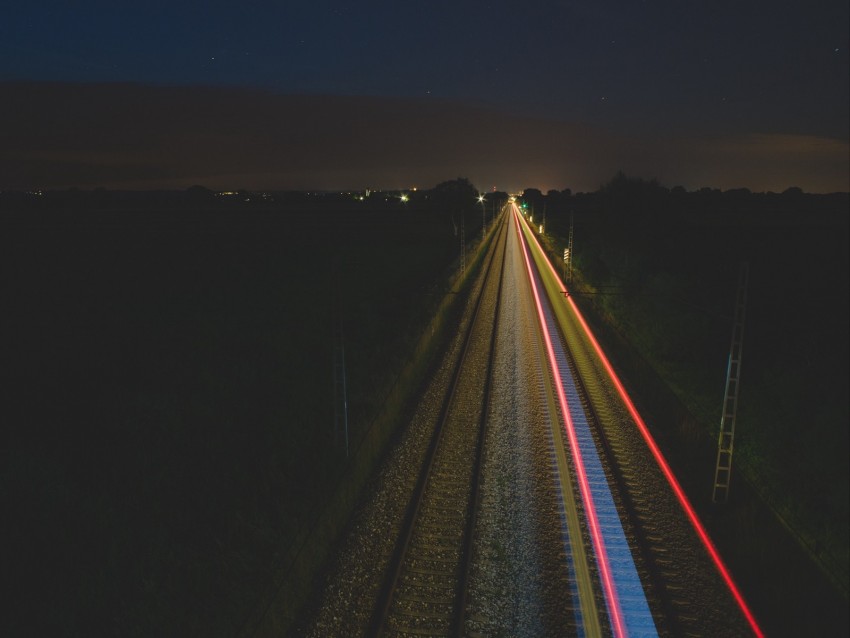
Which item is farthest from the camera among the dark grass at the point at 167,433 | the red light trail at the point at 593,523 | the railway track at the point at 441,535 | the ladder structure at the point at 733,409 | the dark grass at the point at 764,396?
the ladder structure at the point at 733,409

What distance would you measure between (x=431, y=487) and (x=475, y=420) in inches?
145

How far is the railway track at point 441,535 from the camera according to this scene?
7.62m

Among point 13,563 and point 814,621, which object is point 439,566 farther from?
point 13,563

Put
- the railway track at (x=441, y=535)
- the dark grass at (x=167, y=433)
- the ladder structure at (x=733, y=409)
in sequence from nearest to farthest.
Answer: the railway track at (x=441, y=535), the dark grass at (x=167, y=433), the ladder structure at (x=733, y=409)

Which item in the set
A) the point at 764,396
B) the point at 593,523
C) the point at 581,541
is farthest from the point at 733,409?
the point at 764,396

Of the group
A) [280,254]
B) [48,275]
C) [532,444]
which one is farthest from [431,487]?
[280,254]

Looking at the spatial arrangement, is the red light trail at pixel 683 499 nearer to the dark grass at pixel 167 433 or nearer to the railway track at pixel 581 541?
the railway track at pixel 581 541

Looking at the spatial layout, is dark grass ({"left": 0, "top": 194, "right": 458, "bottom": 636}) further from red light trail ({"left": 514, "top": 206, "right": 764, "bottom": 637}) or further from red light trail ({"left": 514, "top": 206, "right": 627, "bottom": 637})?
red light trail ({"left": 514, "top": 206, "right": 764, "bottom": 637})

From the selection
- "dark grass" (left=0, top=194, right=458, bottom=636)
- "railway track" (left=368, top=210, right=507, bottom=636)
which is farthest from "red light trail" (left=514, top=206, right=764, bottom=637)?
"dark grass" (left=0, top=194, right=458, bottom=636)

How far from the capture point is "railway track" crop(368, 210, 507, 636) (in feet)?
25.0

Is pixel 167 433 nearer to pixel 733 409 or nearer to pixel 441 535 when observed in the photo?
pixel 441 535

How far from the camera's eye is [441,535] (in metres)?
9.47

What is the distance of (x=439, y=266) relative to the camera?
159 feet

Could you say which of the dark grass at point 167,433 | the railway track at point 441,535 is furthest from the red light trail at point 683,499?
the dark grass at point 167,433
